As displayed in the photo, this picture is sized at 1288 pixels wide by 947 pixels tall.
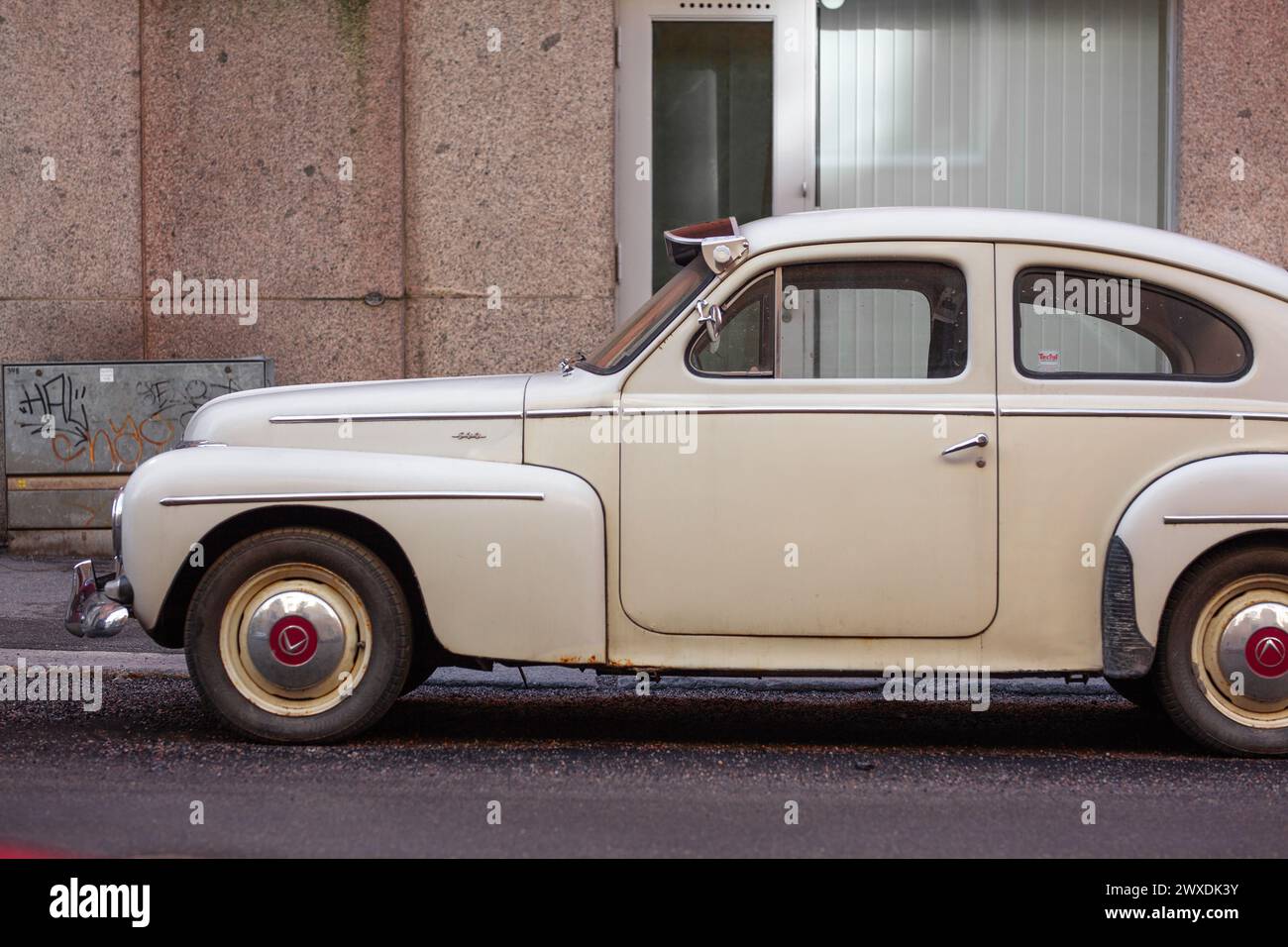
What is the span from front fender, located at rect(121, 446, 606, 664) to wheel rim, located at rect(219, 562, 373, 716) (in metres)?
0.24

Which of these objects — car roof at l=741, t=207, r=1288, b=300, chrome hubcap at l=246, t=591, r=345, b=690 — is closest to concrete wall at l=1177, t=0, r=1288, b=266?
car roof at l=741, t=207, r=1288, b=300

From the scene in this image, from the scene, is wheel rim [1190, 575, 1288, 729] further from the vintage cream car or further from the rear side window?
the rear side window

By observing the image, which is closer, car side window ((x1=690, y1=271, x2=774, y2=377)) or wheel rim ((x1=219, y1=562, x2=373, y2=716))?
wheel rim ((x1=219, y1=562, x2=373, y2=716))

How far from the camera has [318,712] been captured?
5426mm

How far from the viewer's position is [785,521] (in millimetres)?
5344

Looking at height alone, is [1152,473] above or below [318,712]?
above

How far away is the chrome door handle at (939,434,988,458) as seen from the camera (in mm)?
5340

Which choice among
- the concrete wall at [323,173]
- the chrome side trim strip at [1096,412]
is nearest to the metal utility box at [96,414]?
the concrete wall at [323,173]

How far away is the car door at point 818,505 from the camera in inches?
210
